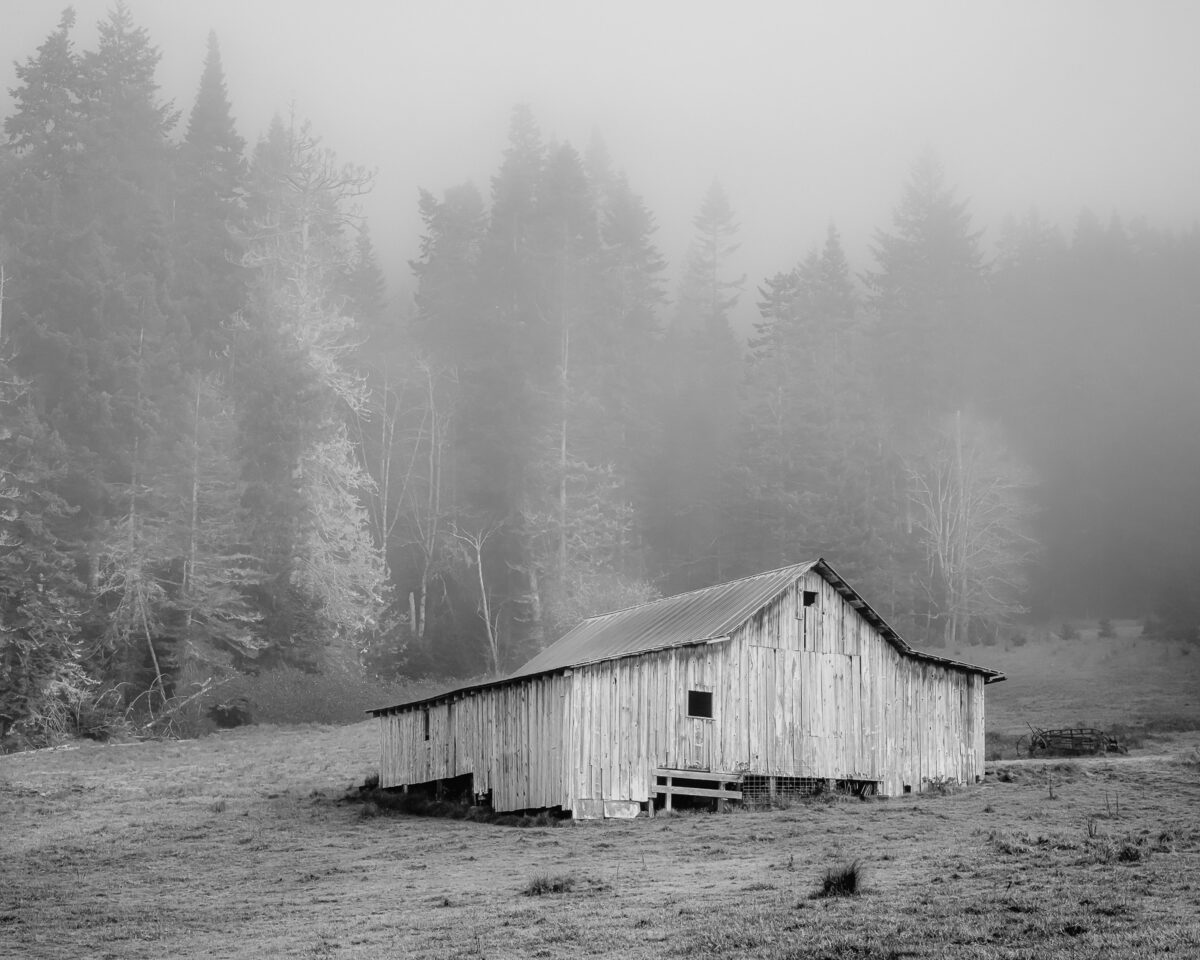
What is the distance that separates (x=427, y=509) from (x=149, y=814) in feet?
140

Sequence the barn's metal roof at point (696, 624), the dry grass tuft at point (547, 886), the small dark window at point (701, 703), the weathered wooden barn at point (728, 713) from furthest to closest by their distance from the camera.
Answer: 1. the barn's metal roof at point (696, 624)
2. the small dark window at point (701, 703)
3. the weathered wooden barn at point (728, 713)
4. the dry grass tuft at point (547, 886)

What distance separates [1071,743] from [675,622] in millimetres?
13827

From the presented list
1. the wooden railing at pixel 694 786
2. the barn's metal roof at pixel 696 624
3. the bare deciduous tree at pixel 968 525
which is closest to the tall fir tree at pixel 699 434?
the bare deciduous tree at pixel 968 525

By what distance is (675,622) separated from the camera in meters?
37.4

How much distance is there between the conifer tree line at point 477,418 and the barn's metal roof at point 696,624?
2177cm

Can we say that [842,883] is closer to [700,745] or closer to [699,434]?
[700,745]

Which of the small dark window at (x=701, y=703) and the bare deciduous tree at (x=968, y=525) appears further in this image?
the bare deciduous tree at (x=968, y=525)

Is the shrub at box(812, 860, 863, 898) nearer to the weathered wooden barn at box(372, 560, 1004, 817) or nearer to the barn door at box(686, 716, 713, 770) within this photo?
the weathered wooden barn at box(372, 560, 1004, 817)

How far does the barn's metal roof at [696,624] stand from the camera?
1359 inches

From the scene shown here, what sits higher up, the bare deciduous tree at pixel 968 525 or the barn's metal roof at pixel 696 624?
the bare deciduous tree at pixel 968 525

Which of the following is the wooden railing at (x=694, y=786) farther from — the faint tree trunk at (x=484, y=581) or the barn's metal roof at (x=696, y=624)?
the faint tree trunk at (x=484, y=581)

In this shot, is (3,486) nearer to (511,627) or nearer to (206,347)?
(206,347)

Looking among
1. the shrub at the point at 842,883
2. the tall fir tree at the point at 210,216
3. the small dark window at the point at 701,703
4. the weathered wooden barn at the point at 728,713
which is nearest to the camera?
the shrub at the point at 842,883

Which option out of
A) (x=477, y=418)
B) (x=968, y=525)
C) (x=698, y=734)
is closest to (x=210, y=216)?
(x=477, y=418)
